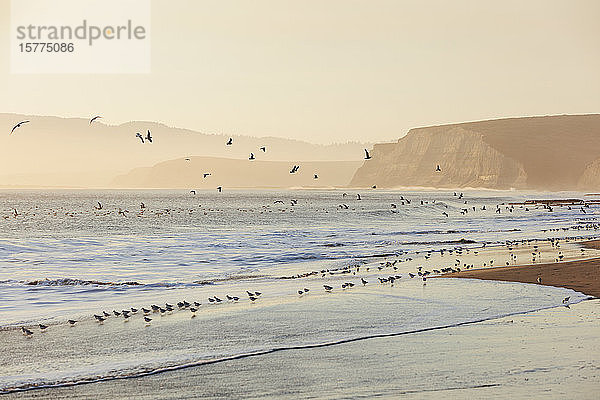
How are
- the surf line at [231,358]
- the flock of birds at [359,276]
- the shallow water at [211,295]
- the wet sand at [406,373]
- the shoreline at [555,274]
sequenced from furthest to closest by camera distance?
1. the shoreline at [555,274]
2. the flock of birds at [359,276]
3. the shallow water at [211,295]
4. the surf line at [231,358]
5. the wet sand at [406,373]

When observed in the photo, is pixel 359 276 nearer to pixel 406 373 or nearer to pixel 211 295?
pixel 211 295

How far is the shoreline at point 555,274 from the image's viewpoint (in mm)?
17156

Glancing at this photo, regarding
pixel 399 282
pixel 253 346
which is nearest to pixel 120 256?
pixel 399 282

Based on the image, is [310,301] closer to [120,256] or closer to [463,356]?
[463,356]

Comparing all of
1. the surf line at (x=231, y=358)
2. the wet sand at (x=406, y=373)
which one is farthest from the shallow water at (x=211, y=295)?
the wet sand at (x=406, y=373)

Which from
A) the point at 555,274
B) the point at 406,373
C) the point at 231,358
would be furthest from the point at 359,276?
the point at 406,373

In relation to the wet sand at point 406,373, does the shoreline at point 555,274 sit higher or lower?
higher

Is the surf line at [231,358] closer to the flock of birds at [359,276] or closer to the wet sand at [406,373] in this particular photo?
the wet sand at [406,373]

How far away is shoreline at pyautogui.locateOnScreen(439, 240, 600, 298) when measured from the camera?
56.3ft

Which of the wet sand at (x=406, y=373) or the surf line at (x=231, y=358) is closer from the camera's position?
the wet sand at (x=406, y=373)

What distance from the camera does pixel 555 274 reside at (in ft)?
63.1

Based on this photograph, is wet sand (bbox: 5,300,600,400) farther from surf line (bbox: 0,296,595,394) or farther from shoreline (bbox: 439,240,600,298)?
shoreline (bbox: 439,240,600,298)

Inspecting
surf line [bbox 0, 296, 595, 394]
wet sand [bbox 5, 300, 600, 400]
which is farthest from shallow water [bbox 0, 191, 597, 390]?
wet sand [bbox 5, 300, 600, 400]

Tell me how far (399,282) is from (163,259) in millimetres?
11515
